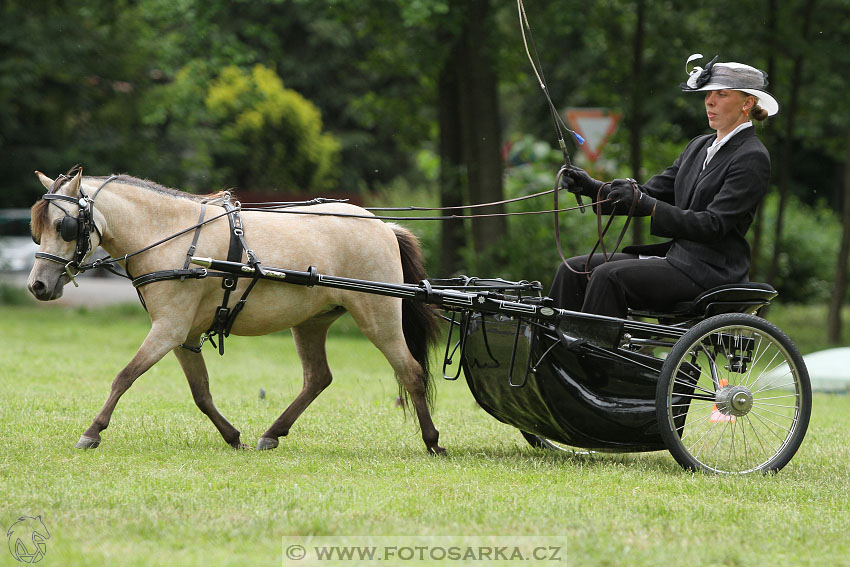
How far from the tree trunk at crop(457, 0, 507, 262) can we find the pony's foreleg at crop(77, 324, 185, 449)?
9.17 metres

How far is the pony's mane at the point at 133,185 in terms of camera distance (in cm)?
586

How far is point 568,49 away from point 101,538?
18.9 m

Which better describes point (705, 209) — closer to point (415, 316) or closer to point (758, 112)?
point (758, 112)

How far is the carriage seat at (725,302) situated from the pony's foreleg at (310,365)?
2.07 metres

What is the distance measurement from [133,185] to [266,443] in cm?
177

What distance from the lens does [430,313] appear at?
688 cm

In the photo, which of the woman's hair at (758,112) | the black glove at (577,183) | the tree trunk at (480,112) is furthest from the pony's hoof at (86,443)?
the tree trunk at (480,112)

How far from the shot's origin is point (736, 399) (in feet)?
19.1

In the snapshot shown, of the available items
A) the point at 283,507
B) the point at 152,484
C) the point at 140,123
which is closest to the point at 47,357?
the point at 152,484

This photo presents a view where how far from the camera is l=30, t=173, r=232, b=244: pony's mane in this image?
586 cm

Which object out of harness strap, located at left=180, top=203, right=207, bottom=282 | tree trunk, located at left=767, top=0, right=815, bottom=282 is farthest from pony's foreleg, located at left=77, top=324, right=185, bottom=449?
tree trunk, located at left=767, top=0, right=815, bottom=282

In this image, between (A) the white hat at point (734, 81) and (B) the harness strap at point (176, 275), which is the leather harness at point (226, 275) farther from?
(A) the white hat at point (734, 81)

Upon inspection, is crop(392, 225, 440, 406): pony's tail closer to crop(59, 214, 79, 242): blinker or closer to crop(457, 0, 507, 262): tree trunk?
crop(59, 214, 79, 242): blinker

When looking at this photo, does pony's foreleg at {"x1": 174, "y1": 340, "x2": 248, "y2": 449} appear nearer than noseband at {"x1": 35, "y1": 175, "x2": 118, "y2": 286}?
No
